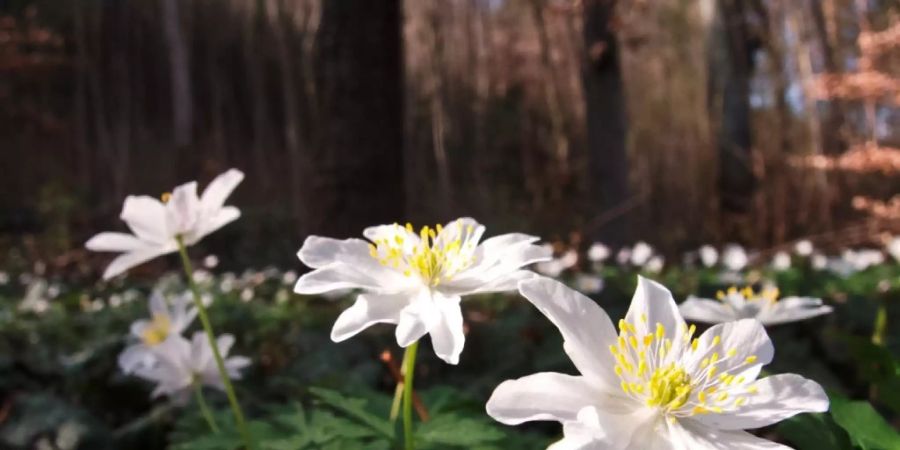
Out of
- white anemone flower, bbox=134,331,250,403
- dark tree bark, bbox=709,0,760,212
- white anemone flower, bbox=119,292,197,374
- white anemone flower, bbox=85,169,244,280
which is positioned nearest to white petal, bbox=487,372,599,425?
white anemone flower, bbox=85,169,244,280

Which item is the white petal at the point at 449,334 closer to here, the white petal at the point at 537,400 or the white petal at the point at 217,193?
the white petal at the point at 537,400

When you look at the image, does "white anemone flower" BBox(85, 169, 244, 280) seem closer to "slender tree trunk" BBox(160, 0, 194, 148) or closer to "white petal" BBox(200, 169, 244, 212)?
"white petal" BBox(200, 169, 244, 212)

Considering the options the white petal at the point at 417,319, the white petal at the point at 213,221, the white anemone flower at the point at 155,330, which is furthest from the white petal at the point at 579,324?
the white anemone flower at the point at 155,330

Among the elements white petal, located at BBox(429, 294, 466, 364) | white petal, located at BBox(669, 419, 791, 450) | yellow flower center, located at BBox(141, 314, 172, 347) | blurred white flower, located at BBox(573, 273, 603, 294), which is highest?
white petal, located at BBox(429, 294, 466, 364)

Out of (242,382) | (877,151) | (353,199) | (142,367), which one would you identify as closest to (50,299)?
(353,199)

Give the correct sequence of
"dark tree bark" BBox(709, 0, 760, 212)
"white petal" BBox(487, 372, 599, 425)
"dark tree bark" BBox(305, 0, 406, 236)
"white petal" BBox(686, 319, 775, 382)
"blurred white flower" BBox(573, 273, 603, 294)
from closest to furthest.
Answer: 1. "white petal" BBox(487, 372, 599, 425)
2. "white petal" BBox(686, 319, 775, 382)
3. "blurred white flower" BBox(573, 273, 603, 294)
4. "dark tree bark" BBox(305, 0, 406, 236)
5. "dark tree bark" BBox(709, 0, 760, 212)

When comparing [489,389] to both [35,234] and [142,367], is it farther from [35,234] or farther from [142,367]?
[35,234]

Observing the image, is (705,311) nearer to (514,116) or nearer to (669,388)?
(669,388)
